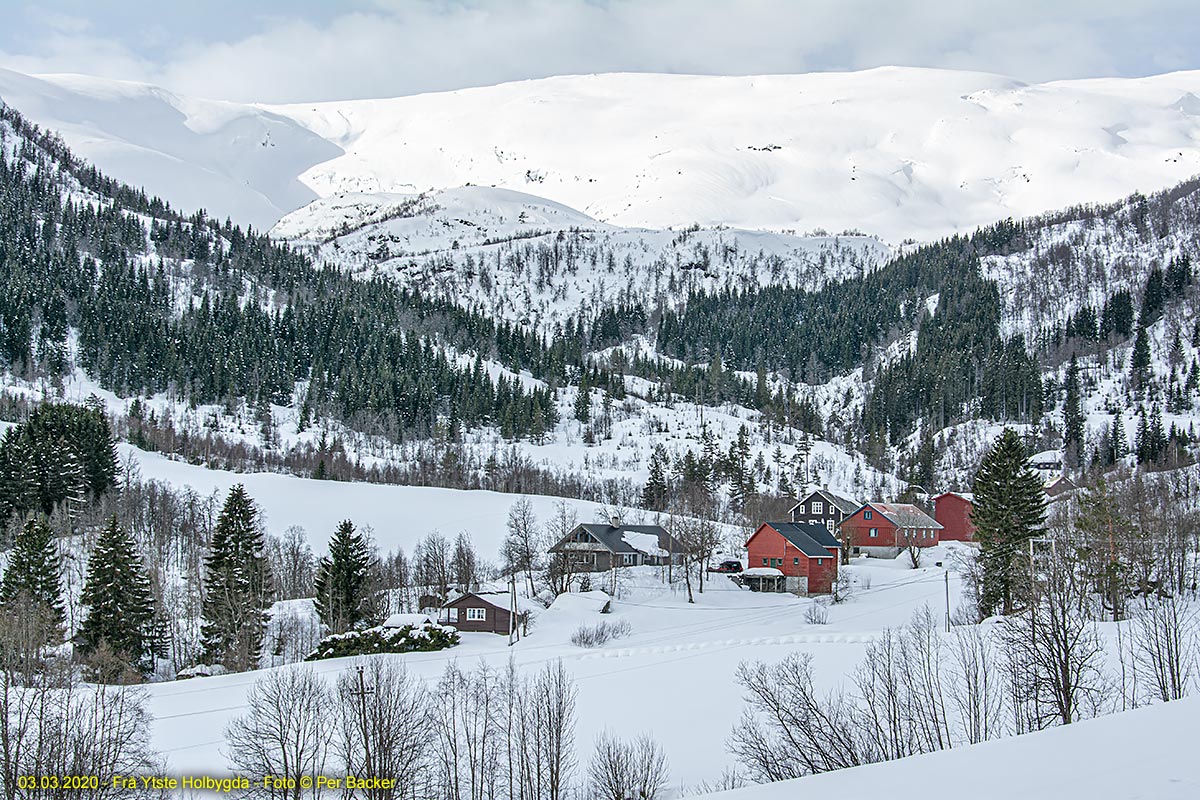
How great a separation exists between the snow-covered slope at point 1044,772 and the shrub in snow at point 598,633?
44.6 m

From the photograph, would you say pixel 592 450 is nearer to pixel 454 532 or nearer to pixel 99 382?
pixel 454 532

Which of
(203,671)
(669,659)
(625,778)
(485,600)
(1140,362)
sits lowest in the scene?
(203,671)

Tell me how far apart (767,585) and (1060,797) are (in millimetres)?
73761

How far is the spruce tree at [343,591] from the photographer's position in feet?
208

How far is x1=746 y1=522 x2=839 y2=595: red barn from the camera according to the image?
7975 cm

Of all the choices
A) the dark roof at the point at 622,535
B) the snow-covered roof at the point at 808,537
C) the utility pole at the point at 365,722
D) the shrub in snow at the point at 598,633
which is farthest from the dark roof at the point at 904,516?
the utility pole at the point at 365,722

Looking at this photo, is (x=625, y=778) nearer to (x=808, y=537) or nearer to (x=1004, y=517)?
(x=1004, y=517)

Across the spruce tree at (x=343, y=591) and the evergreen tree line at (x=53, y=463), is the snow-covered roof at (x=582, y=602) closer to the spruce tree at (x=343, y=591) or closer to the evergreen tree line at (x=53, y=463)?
the spruce tree at (x=343, y=591)

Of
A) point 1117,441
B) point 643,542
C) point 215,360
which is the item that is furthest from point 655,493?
point 215,360

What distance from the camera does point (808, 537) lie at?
8256 cm

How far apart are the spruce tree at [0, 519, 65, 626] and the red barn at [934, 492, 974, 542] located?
298ft

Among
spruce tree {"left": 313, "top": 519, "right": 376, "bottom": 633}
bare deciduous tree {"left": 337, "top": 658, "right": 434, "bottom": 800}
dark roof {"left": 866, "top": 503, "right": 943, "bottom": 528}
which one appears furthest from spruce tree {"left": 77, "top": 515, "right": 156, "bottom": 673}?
dark roof {"left": 866, "top": 503, "right": 943, "bottom": 528}

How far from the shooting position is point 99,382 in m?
167

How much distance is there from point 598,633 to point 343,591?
64.7 feet
